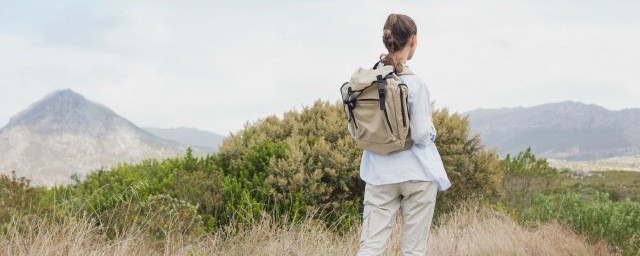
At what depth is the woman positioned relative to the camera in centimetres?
427

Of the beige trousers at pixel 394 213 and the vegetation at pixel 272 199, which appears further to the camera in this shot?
the vegetation at pixel 272 199

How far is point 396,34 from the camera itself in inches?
173

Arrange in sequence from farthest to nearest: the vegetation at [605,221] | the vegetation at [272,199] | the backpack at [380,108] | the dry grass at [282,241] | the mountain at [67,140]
Answer: the mountain at [67,140] < the vegetation at [605,221] < the vegetation at [272,199] < the dry grass at [282,241] < the backpack at [380,108]

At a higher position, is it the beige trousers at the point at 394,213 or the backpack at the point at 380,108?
the backpack at the point at 380,108

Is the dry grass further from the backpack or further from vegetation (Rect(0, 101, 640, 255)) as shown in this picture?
the backpack

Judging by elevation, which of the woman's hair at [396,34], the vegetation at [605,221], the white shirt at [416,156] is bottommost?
the vegetation at [605,221]

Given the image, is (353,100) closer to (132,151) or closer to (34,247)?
(34,247)

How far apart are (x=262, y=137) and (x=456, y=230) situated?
2.78 meters

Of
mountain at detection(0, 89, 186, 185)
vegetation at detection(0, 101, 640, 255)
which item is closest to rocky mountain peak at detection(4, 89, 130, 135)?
mountain at detection(0, 89, 186, 185)

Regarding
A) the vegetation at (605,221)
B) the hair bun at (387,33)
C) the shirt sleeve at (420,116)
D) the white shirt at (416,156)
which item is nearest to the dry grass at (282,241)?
the vegetation at (605,221)

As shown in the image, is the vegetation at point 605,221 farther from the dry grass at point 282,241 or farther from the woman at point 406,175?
the woman at point 406,175

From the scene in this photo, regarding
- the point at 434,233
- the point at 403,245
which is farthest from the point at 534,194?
the point at 403,245

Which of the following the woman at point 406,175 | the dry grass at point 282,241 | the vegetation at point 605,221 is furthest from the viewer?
the vegetation at point 605,221

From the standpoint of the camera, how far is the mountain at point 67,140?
9350 cm
